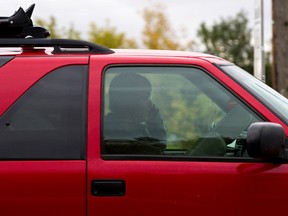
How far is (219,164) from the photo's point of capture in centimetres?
515

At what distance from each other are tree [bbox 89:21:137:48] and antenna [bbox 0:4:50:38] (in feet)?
156

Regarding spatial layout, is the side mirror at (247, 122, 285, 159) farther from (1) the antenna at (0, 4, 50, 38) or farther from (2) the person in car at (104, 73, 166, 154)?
(1) the antenna at (0, 4, 50, 38)

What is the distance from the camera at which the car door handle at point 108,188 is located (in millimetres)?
5082

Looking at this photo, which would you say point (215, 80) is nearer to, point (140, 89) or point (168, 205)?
point (140, 89)

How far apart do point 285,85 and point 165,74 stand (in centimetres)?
646

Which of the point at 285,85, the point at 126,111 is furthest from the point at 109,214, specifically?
the point at 285,85

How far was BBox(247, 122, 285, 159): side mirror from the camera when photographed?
16.3 feet

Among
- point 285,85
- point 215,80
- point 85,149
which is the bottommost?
point 285,85

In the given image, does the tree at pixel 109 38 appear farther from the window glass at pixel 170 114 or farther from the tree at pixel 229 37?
the window glass at pixel 170 114

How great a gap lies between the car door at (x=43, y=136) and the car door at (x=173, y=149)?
0.27ft

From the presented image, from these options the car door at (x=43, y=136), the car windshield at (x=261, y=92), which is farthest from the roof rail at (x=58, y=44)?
the car windshield at (x=261, y=92)

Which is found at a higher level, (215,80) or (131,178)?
(215,80)

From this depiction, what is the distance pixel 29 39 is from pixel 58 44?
0.18 metres

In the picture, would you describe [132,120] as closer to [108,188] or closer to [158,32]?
[108,188]
